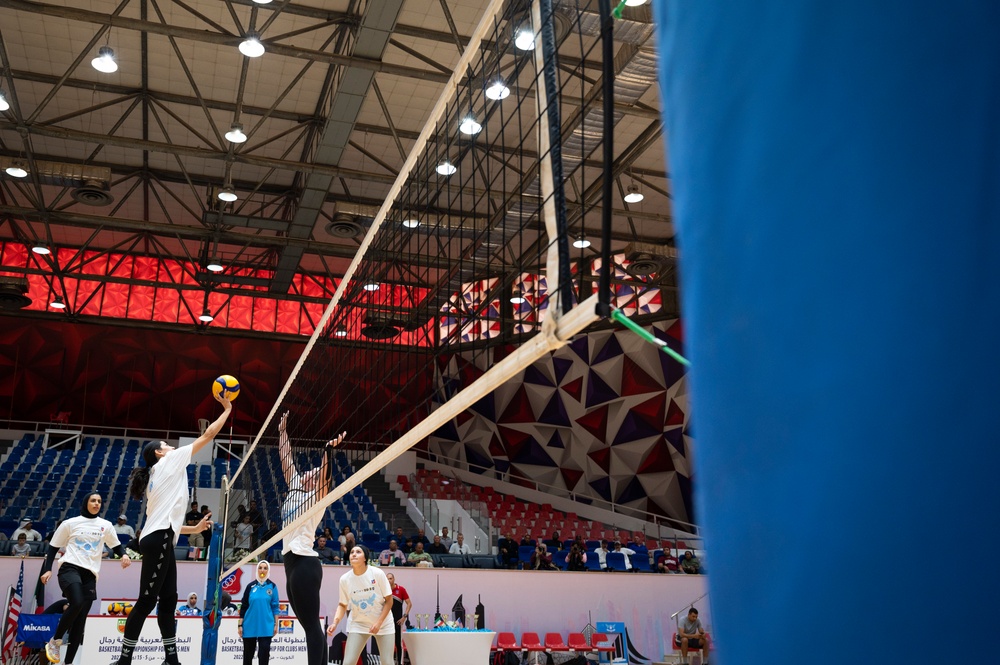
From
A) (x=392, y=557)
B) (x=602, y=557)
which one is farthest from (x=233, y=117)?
(x=602, y=557)

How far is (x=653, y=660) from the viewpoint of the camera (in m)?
16.8

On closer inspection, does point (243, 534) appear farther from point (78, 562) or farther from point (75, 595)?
point (75, 595)

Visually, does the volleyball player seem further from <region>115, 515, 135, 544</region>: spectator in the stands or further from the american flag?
<region>115, 515, 135, 544</region>: spectator in the stands

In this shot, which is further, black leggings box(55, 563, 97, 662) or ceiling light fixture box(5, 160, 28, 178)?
ceiling light fixture box(5, 160, 28, 178)

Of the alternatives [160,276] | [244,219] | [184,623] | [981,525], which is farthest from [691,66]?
[160,276]

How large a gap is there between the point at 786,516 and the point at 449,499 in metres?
24.7

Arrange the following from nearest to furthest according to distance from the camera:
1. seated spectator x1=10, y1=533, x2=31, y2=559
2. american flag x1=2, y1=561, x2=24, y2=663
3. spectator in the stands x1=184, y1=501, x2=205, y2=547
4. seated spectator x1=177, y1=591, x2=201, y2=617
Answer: seated spectator x1=177, y1=591, x2=201, y2=617
american flag x1=2, y1=561, x2=24, y2=663
seated spectator x1=10, y1=533, x2=31, y2=559
spectator in the stands x1=184, y1=501, x2=205, y2=547

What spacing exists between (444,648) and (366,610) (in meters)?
3.14

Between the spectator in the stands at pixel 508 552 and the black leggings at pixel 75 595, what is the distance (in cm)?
1098

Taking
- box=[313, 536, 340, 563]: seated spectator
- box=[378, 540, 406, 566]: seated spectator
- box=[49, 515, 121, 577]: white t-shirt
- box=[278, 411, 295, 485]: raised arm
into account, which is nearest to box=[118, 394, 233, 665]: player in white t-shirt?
box=[49, 515, 121, 577]: white t-shirt

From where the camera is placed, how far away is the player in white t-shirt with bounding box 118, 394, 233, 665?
5.86m

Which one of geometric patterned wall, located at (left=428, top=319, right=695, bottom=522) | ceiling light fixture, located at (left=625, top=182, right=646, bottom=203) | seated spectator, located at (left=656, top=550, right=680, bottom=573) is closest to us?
seated spectator, located at (left=656, top=550, right=680, bottom=573)

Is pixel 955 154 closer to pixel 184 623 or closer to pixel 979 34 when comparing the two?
pixel 979 34

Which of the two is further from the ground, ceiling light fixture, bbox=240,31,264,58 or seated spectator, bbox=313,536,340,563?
ceiling light fixture, bbox=240,31,264,58
